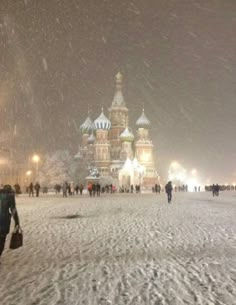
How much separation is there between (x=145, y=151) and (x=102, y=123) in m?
13.2

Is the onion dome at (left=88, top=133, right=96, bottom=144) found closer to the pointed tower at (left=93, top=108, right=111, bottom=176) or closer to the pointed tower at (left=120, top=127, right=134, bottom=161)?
the pointed tower at (left=93, top=108, right=111, bottom=176)

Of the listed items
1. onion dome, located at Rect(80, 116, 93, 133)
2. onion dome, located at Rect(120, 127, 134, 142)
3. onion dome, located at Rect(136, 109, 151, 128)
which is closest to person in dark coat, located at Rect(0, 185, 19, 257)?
onion dome, located at Rect(120, 127, 134, 142)

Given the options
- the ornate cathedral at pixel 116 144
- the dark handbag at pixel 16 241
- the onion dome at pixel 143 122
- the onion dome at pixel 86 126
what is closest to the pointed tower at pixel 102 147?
the ornate cathedral at pixel 116 144

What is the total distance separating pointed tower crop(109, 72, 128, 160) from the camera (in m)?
107

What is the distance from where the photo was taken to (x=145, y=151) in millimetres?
107125

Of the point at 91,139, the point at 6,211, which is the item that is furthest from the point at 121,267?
the point at 91,139

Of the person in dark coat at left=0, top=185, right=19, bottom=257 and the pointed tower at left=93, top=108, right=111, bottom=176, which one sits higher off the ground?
the pointed tower at left=93, top=108, right=111, bottom=176

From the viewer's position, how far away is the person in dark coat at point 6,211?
25.7 feet

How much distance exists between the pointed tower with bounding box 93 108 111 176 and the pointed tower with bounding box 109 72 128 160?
6.14 feet

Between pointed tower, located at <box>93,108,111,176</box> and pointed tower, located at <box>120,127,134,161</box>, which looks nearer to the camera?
pointed tower, located at <box>93,108,111,176</box>

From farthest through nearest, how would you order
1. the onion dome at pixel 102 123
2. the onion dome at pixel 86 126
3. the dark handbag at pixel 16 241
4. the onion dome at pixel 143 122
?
the onion dome at pixel 143 122, the onion dome at pixel 86 126, the onion dome at pixel 102 123, the dark handbag at pixel 16 241

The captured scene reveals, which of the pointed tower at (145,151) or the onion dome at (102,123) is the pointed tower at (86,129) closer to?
the onion dome at (102,123)

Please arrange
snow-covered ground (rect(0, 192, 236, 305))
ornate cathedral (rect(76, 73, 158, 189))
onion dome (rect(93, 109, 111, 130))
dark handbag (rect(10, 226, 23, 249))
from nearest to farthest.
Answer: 1. snow-covered ground (rect(0, 192, 236, 305))
2. dark handbag (rect(10, 226, 23, 249))
3. ornate cathedral (rect(76, 73, 158, 189))
4. onion dome (rect(93, 109, 111, 130))

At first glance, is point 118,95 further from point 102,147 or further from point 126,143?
point 102,147
